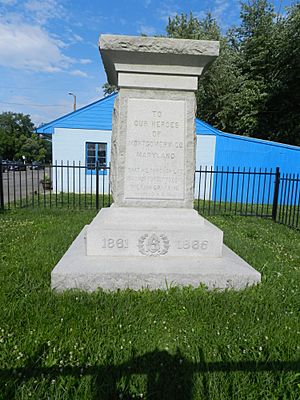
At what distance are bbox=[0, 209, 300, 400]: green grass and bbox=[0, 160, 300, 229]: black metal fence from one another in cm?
521

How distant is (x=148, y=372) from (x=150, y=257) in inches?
54.8

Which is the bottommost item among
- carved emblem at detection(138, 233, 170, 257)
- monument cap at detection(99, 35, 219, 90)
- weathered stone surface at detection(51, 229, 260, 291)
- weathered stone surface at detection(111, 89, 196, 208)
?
weathered stone surface at detection(51, 229, 260, 291)

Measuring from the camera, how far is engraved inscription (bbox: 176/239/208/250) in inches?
120

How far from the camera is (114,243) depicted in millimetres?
2988

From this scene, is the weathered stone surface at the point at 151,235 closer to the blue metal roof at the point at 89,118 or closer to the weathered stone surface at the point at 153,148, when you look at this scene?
the weathered stone surface at the point at 153,148

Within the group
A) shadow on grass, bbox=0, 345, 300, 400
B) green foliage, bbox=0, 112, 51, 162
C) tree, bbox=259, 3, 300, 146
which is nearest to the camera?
shadow on grass, bbox=0, 345, 300, 400

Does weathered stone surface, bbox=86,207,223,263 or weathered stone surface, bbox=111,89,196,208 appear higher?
weathered stone surface, bbox=111,89,196,208

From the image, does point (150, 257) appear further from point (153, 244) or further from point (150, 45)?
point (150, 45)

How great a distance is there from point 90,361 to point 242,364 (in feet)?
3.24

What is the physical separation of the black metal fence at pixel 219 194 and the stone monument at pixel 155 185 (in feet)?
15.0

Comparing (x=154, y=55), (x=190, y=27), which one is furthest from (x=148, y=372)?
(x=190, y=27)

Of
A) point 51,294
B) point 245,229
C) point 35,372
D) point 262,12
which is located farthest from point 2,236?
point 262,12

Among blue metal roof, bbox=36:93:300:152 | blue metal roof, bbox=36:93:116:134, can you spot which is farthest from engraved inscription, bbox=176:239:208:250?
blue metal roof, bbox=36:93:116:134

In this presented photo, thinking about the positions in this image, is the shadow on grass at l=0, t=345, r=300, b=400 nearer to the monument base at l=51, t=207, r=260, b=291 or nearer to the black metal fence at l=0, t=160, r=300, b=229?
the monument base at l=51, t=207, r=260, b=291
